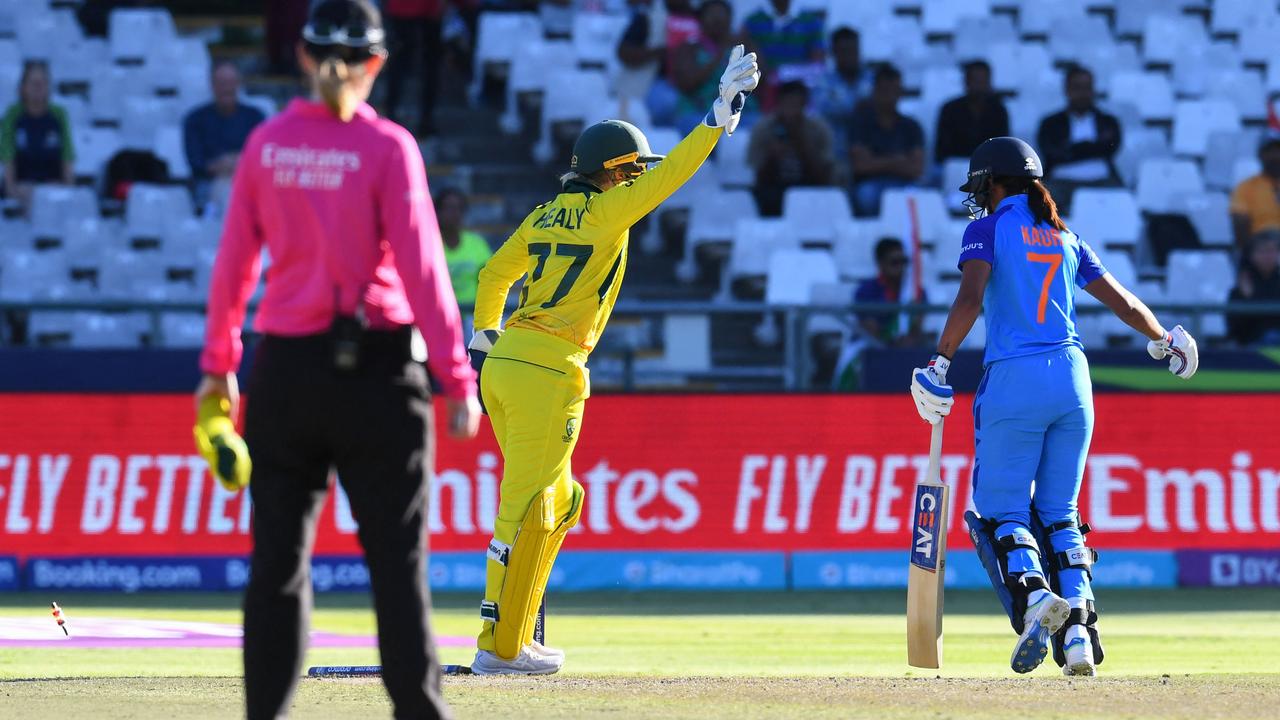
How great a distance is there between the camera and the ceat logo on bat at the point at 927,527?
8398 millimetres

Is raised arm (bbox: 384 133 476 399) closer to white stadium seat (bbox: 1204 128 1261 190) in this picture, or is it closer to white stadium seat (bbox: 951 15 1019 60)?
white stadium seat (bbox: 1204 128 1261 190)

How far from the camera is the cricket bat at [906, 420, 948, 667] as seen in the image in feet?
27.4

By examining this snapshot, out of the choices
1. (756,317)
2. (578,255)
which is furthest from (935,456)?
(756,317)

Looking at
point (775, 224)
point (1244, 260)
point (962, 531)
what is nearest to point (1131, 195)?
point (1244, 260)

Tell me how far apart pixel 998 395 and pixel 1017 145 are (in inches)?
42.9

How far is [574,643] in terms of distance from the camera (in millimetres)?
10586

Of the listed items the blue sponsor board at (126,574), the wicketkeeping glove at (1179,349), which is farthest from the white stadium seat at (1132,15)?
the wicketkeeping glove at (1179,349)

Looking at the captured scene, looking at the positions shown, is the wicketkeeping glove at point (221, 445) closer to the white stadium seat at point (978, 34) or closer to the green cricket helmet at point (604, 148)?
the green cricket helmet at point (604, 148)

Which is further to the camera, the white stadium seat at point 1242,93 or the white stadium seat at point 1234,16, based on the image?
the white stadium seat at point 1234,16

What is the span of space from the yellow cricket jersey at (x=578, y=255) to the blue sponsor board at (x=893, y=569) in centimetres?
592

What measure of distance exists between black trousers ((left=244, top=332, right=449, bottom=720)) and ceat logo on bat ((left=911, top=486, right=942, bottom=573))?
3372mm

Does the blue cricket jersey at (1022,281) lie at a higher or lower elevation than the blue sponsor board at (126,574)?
higher

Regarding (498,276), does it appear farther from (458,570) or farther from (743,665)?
(458,570)

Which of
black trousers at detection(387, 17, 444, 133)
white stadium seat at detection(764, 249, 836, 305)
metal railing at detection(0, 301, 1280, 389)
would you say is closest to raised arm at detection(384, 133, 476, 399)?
metal railing at detection(0, 301, 1280, 389)
